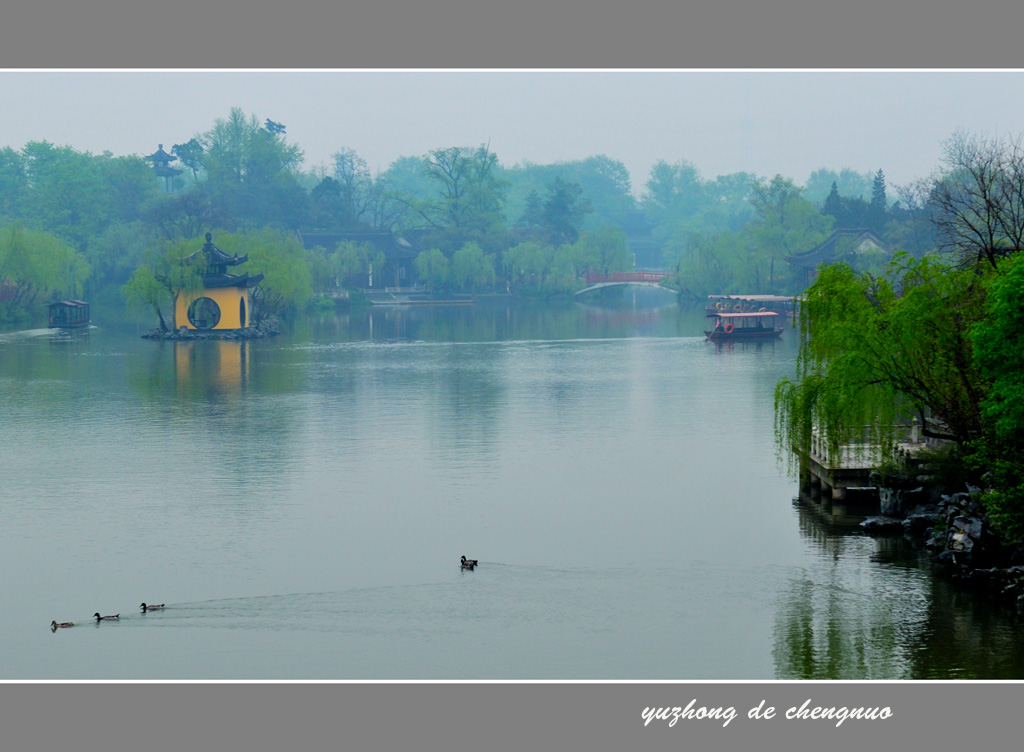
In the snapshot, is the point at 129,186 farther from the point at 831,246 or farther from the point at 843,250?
the point at 843,250

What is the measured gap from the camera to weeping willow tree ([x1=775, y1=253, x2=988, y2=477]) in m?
22.0

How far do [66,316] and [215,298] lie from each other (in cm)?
1341

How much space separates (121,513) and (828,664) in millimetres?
15135

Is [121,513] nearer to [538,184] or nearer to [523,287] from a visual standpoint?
[523,287]

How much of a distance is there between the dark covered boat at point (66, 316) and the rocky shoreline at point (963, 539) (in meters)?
61.2

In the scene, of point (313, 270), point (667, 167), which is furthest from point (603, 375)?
point (667, 167)

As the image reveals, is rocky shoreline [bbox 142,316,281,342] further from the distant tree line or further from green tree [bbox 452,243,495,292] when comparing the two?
green tree [bbox 452,243,495,292]

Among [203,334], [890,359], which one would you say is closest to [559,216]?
[203,334]

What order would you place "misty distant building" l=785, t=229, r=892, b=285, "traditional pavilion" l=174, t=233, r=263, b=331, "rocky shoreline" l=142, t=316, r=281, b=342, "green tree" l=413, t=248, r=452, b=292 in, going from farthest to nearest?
"green tree" l=413, t=248, r=452, b=292
"misty distant building" l=785, t=229, r=892, b=285
"traditional pavilion" l=174, t=233, r=263, b=331
"rocky shoreline" l=142, t=316, r=281, b=342

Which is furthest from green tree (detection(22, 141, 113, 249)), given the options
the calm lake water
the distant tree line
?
the calm lake water

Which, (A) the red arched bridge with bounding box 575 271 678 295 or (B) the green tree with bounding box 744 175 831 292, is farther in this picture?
(A) the red arched bridge with bounding box 575 271 678 295

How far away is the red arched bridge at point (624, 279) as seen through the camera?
103m

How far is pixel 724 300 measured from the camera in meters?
86.1

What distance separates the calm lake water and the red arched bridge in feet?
194
